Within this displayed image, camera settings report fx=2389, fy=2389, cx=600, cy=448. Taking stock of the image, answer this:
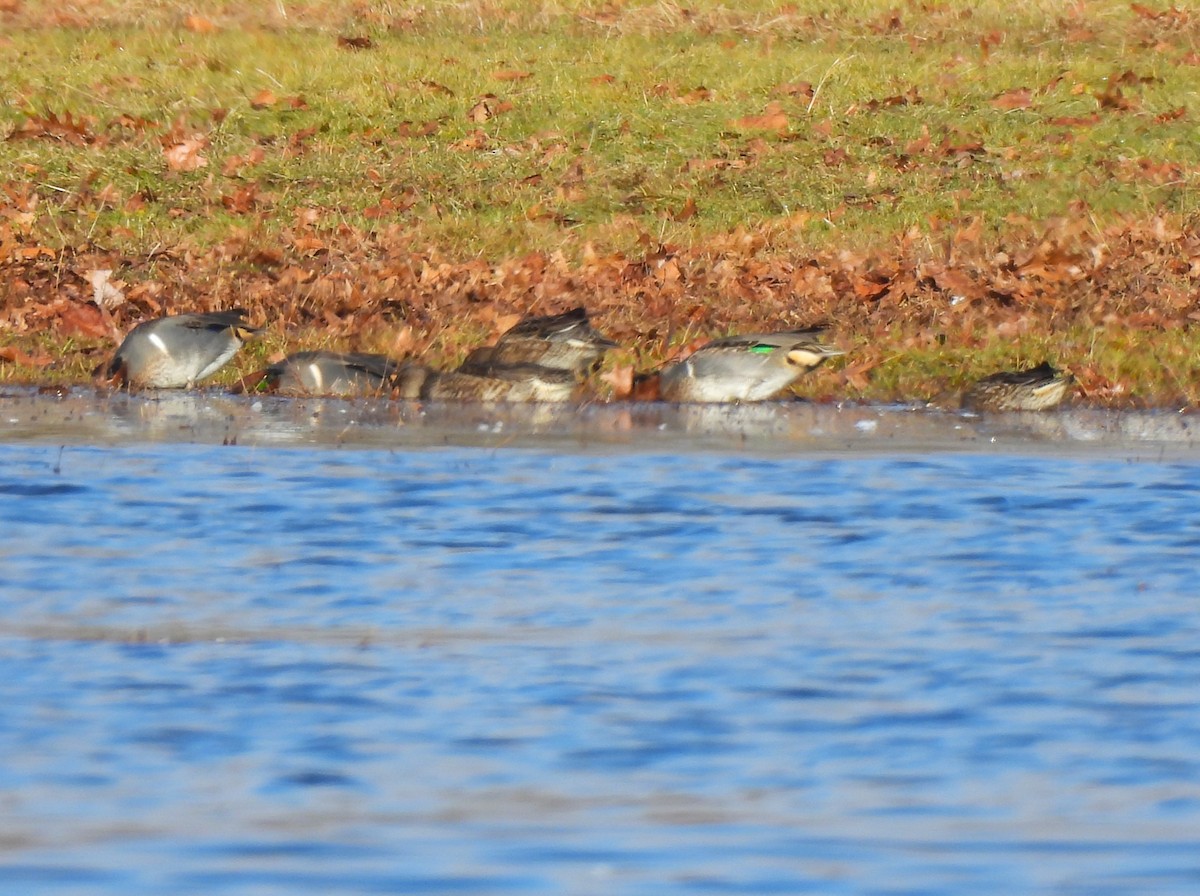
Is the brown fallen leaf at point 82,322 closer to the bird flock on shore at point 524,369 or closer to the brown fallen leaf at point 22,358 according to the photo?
the brown fallen leaf at point 22,358

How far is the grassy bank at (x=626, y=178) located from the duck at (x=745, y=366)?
2.19 feet

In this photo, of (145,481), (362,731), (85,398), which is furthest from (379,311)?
(362,731)

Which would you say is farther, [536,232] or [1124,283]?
[536,232]

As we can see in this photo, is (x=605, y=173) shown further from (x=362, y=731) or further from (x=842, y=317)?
(x=362, y=731)

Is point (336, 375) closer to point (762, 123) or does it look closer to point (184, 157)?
point (184, 157)

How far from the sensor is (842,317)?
15.1m

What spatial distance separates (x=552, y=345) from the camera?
42.6 ft

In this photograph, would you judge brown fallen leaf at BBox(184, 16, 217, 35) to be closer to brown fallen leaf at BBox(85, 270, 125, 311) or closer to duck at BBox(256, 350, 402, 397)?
brown fallen leaf at BBox(85, 270, 125, 311)

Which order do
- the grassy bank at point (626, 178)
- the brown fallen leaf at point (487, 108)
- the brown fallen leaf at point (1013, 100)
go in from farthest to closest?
the brown fallen leaf at point (1013, 100) → the brown fallen leaf at point (487, 108) → the grassy bank at point (626, 178)

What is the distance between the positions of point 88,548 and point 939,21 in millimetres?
17904

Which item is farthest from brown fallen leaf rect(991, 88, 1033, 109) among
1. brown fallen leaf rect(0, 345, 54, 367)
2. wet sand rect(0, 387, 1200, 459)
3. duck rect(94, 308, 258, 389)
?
brown fallen leaf rect(0, 345, 54, 367)

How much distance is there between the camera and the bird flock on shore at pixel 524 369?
12.8 metres

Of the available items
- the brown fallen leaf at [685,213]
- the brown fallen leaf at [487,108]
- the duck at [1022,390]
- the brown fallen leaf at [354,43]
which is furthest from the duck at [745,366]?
the brown fallen leaf at [354,43]

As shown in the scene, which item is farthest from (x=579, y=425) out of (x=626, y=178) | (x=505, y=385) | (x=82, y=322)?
(x=626, y=178)
